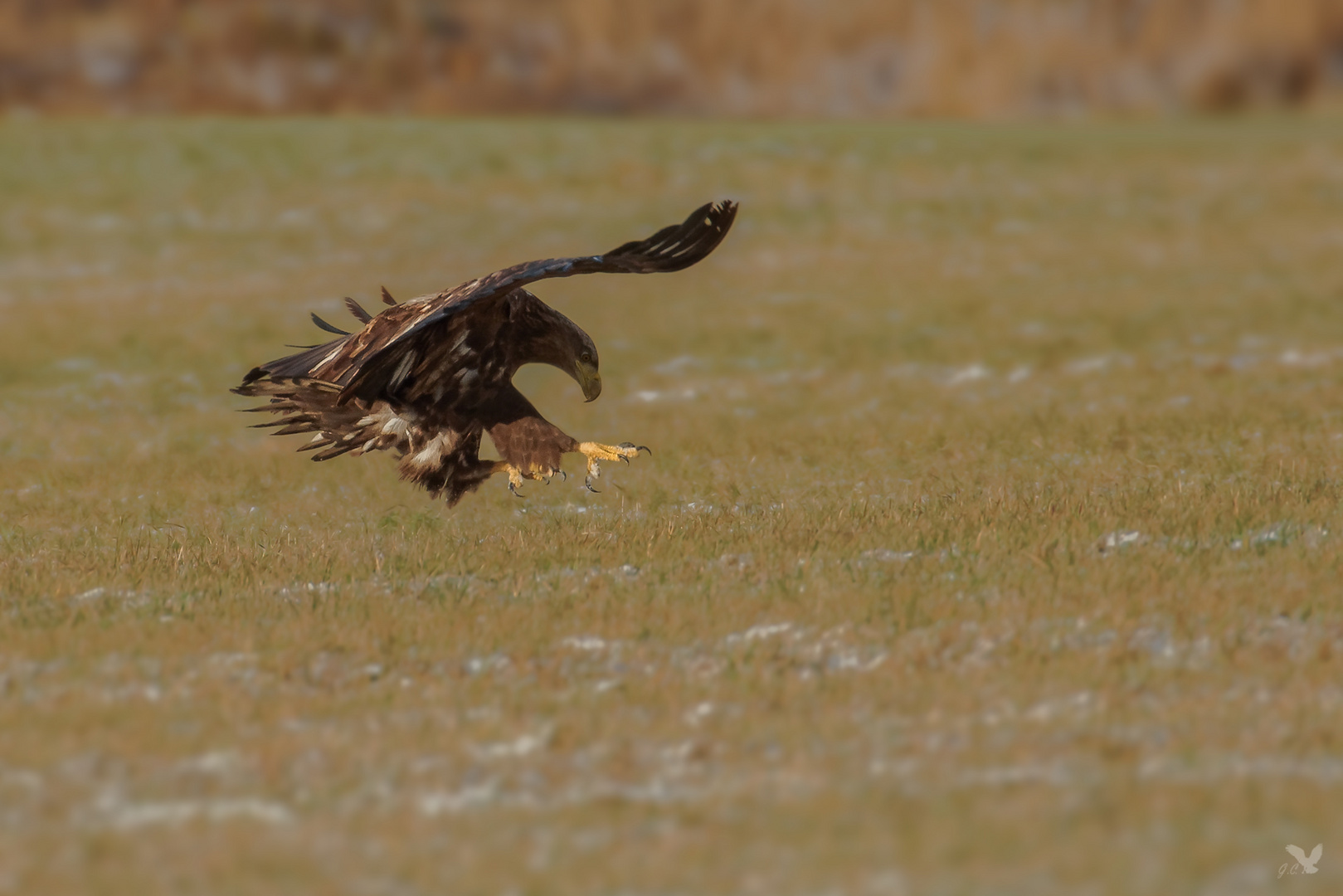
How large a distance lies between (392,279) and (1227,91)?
3080 cm

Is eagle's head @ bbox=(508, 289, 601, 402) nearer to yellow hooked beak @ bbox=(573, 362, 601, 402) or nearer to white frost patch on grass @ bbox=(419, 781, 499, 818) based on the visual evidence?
yellow hooked beak @ bbox=(573, 362, 601, 402)

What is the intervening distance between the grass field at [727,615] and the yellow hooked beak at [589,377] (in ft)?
3.26

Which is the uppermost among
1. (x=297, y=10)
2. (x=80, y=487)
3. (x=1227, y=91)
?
(x=297, y=10)

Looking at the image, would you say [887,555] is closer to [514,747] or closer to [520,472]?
[520,472]

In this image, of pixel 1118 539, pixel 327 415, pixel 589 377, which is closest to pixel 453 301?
pixel 589 377

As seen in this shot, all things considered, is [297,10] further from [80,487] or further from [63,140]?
[80,487]

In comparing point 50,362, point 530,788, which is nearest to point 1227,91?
point 50,362

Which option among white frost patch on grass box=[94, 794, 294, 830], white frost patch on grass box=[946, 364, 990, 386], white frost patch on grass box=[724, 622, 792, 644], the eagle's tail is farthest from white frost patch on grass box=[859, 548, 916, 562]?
white frost patch on grass box=[946, 364, 990, 386]

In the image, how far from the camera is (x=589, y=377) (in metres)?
11.6

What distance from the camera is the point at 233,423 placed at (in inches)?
713

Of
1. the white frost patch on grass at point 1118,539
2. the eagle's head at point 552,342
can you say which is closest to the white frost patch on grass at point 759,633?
the white frost patch on grass at point 1118,539

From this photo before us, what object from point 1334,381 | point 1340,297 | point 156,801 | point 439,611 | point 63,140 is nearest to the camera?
point 156,801

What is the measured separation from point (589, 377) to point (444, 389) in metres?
1.04

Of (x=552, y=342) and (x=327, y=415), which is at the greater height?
(x=552, y=342)
